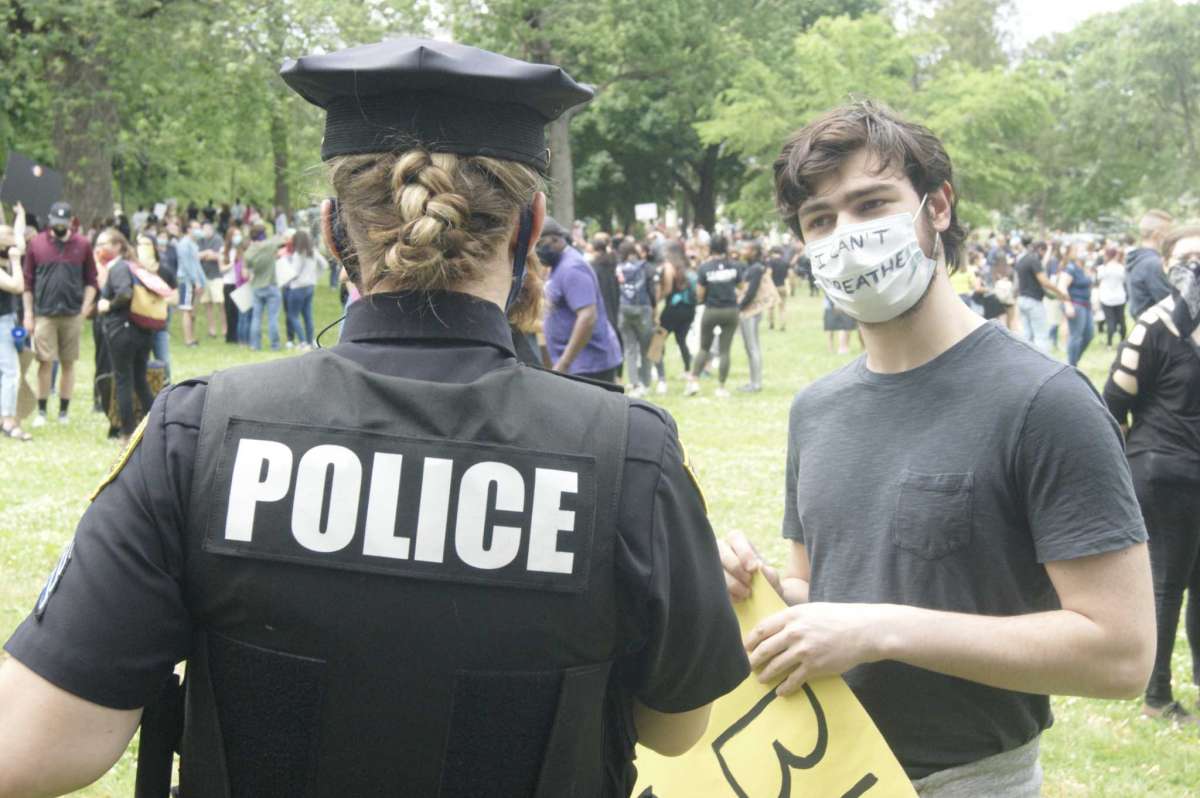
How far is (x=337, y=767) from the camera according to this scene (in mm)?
1620

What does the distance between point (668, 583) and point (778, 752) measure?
31.9 inches

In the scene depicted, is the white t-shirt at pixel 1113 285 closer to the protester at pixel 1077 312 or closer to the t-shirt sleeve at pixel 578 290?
the protester at pixel 1077 312

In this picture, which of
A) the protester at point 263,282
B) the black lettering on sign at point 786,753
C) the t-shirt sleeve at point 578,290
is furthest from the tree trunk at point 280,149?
the black lettering on sign at point 786,753

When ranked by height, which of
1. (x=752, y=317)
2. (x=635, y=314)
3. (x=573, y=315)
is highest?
(x=573, y=315)

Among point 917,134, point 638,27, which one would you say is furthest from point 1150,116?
point 917,134

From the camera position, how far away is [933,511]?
2.31 m

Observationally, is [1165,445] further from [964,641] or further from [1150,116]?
[1150,116]

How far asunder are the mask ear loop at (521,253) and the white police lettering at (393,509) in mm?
298

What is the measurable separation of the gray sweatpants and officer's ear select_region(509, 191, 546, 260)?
3.94 feet

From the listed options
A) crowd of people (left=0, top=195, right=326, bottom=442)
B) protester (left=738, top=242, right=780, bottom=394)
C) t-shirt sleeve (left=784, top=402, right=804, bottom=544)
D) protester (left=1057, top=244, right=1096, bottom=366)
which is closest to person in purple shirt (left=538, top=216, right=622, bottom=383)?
crowd of people (left=0, top=195, right=326, bottom=442)

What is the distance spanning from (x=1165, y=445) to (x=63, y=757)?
16.4 ft

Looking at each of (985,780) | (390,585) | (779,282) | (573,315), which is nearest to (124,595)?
(390,585)

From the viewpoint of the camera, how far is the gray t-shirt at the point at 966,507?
2.16 metres

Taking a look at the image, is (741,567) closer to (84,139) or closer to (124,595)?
(124,595)
